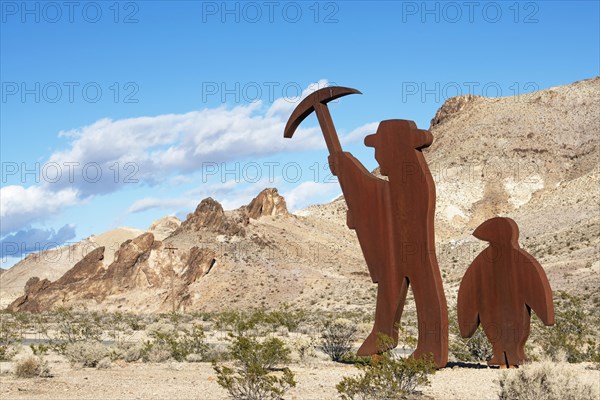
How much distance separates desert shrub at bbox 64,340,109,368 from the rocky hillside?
1040 inches

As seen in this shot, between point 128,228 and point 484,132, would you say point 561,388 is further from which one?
point 128,228

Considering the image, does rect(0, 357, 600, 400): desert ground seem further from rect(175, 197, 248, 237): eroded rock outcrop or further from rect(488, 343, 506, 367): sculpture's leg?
rect(175, 197, 248, 237): eroded rock outcrop

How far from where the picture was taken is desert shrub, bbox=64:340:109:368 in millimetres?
17031

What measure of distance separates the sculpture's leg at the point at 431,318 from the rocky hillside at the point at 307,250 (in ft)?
82.7

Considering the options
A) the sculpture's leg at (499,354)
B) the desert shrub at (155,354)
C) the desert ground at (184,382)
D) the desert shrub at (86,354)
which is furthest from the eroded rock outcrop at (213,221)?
the sculpture's leg at (499,354)

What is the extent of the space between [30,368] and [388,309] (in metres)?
6.70

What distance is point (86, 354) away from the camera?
17.1 meters

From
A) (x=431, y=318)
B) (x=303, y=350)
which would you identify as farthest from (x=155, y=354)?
(x=431, y=318)

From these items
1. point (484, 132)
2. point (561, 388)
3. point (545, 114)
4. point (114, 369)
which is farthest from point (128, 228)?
point (561, 388)

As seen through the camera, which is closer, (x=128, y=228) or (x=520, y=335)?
(x=520, y=335)

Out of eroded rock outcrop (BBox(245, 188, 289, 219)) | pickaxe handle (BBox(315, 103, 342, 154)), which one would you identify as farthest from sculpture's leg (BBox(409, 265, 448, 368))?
eroded rock outcrop (BBox(245, 188, 289, 219))

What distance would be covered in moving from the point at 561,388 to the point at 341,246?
50.0m

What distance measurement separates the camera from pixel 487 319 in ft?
51.3

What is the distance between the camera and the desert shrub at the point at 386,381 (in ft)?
36.5
